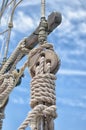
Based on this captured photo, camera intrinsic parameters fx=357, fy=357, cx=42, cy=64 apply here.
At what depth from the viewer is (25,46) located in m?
4.43

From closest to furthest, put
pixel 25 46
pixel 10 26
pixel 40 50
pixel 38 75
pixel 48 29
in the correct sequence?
pixel 38 75, pixel 40 50, pixel 48 29, pixel 25 46, pixel 10 26

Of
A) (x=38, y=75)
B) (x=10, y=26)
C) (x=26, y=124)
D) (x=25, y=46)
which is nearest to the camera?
(x=26, y=124)

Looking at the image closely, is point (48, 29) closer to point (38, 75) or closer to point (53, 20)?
point (53, 20)

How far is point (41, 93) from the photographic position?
271 centimetres

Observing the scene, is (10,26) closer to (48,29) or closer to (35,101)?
(48,29)

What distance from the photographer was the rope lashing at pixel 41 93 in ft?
8.66

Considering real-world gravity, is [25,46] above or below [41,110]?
above

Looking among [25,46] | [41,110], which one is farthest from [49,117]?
[25,46]

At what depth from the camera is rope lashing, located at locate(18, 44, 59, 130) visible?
8.66 feet

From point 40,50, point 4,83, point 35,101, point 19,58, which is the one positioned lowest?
point 35,101

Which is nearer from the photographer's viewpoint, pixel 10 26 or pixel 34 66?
pixel 34 66

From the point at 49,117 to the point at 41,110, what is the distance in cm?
8

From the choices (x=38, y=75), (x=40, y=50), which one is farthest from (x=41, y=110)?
(x=40, y=50)

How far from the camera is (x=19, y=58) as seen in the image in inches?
184
